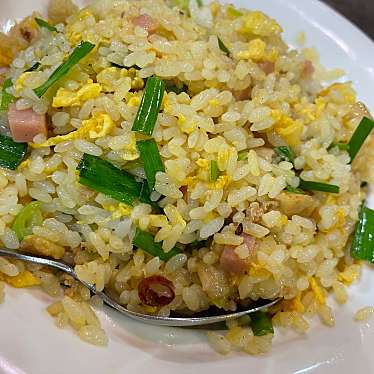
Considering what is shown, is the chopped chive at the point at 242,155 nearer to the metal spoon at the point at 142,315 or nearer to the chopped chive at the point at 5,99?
the metal spoon at the point at 142,315

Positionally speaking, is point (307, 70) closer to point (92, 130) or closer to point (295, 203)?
point (295, 203)

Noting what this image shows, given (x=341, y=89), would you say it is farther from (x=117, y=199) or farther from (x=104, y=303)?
(x=104, y=303)

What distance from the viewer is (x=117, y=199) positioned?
1576 millimetres

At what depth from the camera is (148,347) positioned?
5.22 feet

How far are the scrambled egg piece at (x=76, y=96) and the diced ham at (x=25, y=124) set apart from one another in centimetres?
7

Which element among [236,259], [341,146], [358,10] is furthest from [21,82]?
[358,10]

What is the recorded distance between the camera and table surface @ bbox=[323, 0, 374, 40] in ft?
10.6

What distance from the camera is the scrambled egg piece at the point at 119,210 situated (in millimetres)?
1558

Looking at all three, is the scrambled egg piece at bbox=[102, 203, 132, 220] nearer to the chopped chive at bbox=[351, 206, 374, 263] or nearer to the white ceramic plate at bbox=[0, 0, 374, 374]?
the white ceramic plate at bbox=[0, 0, 374, 374]

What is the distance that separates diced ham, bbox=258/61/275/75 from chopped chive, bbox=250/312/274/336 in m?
0.81

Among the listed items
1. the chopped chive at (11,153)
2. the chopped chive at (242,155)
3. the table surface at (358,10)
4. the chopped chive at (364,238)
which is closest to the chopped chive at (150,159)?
the chopped chive at (242,155)

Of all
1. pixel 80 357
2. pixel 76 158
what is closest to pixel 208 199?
pixel 76 158

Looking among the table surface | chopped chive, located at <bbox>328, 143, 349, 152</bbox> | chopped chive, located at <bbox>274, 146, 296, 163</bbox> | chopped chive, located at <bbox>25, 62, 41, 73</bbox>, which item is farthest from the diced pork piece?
the table surface

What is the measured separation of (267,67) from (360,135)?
40 centimetres
